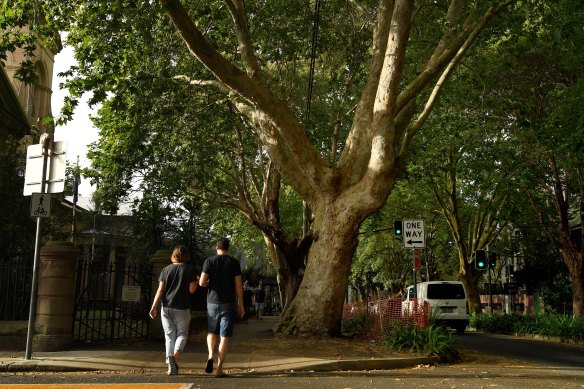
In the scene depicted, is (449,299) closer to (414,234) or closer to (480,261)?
(480,261)

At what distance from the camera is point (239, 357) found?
33.6ft

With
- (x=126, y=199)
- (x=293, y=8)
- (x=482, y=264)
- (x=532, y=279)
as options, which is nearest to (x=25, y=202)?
(x=126, y=199)

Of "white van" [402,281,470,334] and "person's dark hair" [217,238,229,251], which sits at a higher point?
"person's dark hair" [217,238,229,251]

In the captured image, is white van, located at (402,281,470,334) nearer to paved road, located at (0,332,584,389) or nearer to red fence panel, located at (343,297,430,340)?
red fence panel, located at (343,297,430,340)

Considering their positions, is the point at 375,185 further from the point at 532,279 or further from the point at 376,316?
the point at 532,279

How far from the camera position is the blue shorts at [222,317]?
8.12 metres

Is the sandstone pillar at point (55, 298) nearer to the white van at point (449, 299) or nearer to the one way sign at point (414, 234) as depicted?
the one way sign at point (414, 234)

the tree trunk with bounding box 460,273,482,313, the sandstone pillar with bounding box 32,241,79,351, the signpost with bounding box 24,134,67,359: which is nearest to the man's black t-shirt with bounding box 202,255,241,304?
the signpost with bounding box 24,134,67,359

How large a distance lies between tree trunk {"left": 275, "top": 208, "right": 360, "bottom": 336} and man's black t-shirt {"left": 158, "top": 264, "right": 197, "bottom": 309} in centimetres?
472

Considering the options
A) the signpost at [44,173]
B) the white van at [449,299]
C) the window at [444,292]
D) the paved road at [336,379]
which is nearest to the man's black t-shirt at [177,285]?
the paved road at [336,379]

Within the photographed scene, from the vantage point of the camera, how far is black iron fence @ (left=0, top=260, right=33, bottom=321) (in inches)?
499

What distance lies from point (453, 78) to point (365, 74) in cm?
278

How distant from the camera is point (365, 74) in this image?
65.5 ft

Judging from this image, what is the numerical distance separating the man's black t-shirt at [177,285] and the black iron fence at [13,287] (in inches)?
210
